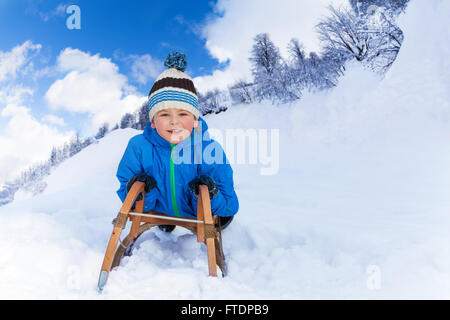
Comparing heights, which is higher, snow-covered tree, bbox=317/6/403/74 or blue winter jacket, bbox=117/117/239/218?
snow-covered tree, bbox=317/6/403/74

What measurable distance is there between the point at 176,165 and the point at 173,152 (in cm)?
9

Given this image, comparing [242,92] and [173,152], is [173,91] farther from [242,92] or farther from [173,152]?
[242,92]

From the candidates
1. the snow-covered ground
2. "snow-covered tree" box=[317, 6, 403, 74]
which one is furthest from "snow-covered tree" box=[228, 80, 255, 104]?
the snow-covered ground

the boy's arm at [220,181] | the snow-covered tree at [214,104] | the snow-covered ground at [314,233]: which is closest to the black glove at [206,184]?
the boy's arm at [220,181]

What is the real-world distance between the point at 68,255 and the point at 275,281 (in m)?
1.22

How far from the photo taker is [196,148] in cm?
168

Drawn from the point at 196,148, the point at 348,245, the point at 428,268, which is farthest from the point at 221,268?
the point at 428,268

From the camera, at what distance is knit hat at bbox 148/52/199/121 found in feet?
5.32

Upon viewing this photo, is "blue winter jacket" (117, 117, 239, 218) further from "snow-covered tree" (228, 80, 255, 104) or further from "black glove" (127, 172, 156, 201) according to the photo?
"snow-covered tree" (228, 80, 255, 104)

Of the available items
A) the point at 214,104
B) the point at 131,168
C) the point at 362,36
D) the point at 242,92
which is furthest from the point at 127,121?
the point at 131,168

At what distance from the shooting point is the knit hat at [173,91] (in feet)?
5.32

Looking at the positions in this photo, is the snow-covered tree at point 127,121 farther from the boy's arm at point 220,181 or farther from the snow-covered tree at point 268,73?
the boy's arm at point 220,181

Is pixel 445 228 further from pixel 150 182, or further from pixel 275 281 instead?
pixel 150 182

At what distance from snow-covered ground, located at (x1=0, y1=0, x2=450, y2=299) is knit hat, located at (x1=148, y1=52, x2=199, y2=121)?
97cm
